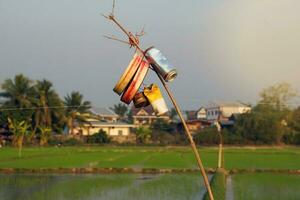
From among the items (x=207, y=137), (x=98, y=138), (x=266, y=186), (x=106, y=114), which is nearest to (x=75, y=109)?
(x=98, y=138)

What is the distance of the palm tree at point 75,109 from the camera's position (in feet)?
138

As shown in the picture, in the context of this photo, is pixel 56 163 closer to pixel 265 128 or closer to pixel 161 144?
pixel 161 144

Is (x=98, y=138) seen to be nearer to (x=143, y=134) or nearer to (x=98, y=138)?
(x=98, y=138)

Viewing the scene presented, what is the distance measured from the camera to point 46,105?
39.6m

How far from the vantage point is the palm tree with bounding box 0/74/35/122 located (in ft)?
126

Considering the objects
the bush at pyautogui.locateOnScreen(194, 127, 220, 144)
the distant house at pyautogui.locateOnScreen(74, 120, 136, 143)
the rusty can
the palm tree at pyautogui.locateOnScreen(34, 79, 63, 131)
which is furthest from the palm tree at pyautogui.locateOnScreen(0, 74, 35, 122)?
the rusty can

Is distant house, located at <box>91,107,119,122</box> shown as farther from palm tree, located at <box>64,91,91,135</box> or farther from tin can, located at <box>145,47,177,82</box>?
tin can, located at <box>145,47,177,82</box>

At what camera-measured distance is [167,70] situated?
317 cm

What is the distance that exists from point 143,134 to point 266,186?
27654 millimetres

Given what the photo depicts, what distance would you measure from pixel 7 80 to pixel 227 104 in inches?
1358

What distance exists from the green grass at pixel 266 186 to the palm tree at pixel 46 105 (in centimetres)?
2262

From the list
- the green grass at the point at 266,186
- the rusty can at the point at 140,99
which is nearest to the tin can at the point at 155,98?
the rusty can at the point at 140,99

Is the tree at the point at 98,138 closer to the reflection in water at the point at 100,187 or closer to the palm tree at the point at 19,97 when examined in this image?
the palm tree at the point at 19,97

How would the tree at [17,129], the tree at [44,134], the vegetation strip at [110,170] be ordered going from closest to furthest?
the vegetation strip at [110,170] < the tree at [17,129] < the tree at [44,134]
